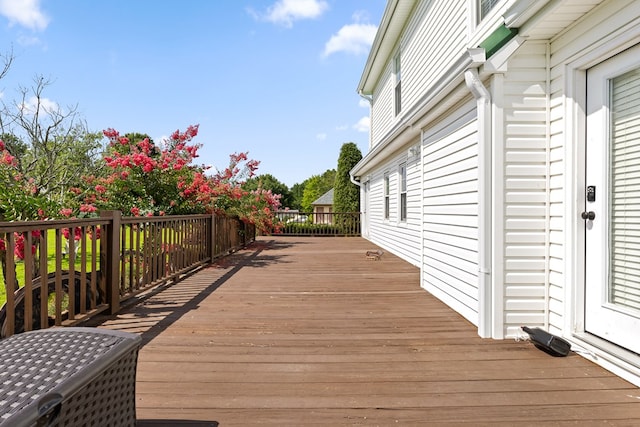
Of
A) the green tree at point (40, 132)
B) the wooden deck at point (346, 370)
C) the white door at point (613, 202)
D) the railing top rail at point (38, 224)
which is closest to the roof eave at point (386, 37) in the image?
the white door at point (613, 202)

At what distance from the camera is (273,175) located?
2377 inches

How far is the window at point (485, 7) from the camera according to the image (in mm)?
4137

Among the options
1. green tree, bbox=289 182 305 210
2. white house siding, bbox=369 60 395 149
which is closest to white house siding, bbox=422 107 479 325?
white house siding, bbox=369 60 395 149

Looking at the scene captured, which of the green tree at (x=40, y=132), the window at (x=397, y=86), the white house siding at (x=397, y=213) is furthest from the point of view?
the window at (x=397, y=86)

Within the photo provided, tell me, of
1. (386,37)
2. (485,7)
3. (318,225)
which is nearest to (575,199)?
(485,7)

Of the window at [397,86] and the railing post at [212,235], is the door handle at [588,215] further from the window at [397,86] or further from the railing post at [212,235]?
the window at [397,86]

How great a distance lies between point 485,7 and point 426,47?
Result: 205 centimetres

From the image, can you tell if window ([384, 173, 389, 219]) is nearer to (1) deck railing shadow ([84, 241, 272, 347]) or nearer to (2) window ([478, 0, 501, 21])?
(1) deck railing shadow ([84, 241, 272, 347])

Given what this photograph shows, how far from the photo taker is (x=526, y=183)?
9.33 ft

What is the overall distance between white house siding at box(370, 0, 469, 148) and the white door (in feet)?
7.44

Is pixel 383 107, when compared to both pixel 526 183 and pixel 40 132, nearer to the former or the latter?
pixel 526 183

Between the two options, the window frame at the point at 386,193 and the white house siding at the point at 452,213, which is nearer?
the white house siding at the point at 452,213

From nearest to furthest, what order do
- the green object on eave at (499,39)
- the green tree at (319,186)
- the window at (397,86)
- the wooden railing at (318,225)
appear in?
the green object on eave at (499,39) < the window at (397,86) < the wooden railing at (318,225) < the green tree at (319,186)

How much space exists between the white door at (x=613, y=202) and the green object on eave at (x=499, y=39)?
2.07 feet
